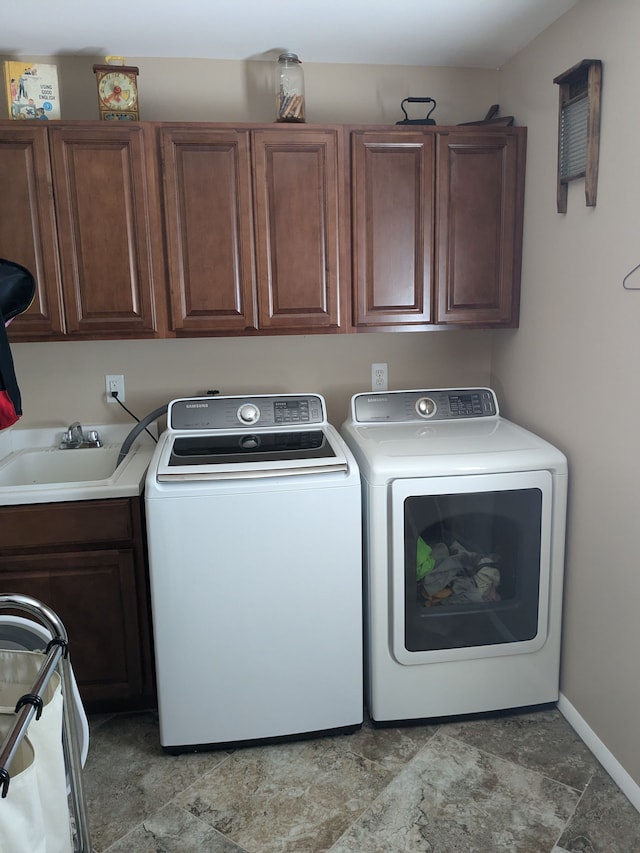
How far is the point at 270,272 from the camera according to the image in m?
2.41

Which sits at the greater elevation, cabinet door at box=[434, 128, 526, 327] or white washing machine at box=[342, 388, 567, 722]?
cabinet door at box=[434, 128, 526, 327]

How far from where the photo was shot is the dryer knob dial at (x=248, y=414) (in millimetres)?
2512

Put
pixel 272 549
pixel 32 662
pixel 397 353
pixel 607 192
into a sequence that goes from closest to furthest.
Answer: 1. pixel 32 662
2. pixel 607 192
3. pixel 272 549
4. pixel 397 353

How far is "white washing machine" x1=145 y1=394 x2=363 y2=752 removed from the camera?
2.05 metres

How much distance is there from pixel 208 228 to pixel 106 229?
0.35 m

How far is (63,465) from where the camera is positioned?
2641 millimetres

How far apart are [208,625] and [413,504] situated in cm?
77

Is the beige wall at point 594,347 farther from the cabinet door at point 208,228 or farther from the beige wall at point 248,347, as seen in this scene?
the cabinet door at point 208,228

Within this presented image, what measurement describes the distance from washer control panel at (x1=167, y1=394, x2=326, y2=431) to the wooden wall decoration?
1.15 meters

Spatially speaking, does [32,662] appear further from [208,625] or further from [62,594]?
[62,594]

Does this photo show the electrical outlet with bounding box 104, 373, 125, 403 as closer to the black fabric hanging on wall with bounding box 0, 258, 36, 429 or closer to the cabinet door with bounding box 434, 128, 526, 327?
the black fabric hanging on wall with bounding box 0, 258, 36, 429

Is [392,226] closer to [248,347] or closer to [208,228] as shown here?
[208,228]

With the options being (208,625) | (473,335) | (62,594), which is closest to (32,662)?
(208,625)

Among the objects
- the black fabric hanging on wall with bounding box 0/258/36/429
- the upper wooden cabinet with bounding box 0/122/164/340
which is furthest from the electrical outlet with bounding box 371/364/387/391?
the black fabric hanging on wall with bounding box 0/258/36/429
